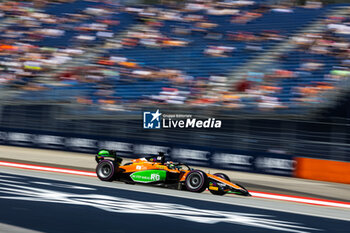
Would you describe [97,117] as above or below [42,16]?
below

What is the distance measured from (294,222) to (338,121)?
641 centimetres

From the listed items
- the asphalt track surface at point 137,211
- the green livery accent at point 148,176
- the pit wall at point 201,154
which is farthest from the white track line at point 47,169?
the green livery accent at point 148,176

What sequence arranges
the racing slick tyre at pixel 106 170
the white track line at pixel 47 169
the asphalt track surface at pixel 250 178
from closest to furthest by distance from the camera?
1. the racing slick tyre at pixel 106 170
2. the asphalt track surface at pixel 250 178
3. the white track line at pixel 47 169

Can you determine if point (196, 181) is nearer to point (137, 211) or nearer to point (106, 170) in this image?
point (106, 170)

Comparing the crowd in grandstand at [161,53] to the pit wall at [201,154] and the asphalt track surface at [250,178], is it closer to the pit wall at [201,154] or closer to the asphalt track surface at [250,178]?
the pit wall at [201,154]

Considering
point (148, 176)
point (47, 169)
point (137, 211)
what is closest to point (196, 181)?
point (148, 176)

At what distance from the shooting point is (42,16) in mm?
24562

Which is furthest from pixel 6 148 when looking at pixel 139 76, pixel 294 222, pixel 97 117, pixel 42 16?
pixel 294 222

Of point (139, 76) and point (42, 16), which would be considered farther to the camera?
point (42, 16)

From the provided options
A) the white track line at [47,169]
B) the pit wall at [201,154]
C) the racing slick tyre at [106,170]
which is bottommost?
the white track line at [47,169]

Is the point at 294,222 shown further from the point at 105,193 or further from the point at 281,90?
the point at 281,90

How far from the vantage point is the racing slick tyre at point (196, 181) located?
11094mm

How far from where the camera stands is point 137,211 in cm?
828

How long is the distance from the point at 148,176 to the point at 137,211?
3301mm
